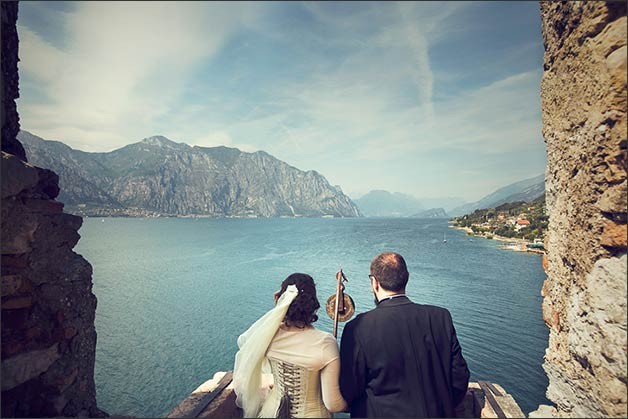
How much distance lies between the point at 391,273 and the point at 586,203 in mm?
2206

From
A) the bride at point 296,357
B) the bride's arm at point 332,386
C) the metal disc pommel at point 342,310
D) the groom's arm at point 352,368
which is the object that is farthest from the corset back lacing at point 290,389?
the metal disc pommel at point 342,310

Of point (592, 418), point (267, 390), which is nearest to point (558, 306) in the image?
point (592, 418)

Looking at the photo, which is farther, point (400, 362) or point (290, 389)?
point (290, 389)

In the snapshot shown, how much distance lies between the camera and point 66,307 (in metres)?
4.05

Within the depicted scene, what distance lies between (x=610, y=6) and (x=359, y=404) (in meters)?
4.44

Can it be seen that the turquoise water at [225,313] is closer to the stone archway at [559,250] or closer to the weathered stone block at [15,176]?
the stone archway at [559,250]

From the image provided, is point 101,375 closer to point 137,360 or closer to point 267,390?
point 137,360

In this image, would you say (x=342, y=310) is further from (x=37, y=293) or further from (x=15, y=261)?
(x=15, y=261)

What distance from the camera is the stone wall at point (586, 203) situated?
276 centimetres

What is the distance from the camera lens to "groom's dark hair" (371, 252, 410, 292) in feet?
10.1

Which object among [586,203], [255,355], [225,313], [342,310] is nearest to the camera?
[255,355]

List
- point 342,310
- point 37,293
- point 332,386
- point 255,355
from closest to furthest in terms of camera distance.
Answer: point 332,386 < point 255,355 < point 37,293 < point 342,310

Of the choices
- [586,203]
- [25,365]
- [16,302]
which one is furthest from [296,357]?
[586,203]

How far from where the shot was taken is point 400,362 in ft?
9.31
